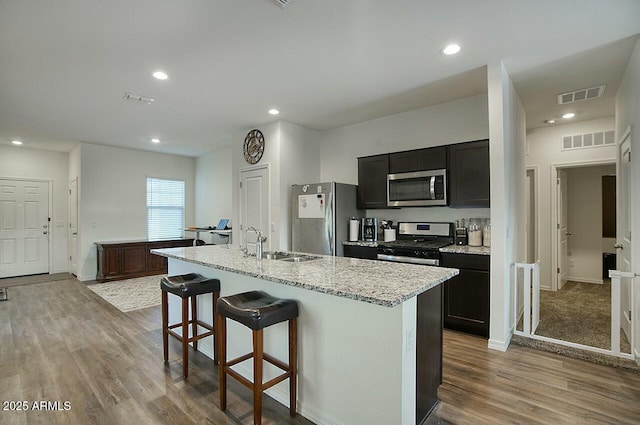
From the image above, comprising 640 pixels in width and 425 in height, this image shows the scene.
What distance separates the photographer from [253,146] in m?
5.18

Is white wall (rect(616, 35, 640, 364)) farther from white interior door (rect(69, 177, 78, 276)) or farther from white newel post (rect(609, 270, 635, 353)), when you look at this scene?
white interior door (rect(69, 177, 78, 276))

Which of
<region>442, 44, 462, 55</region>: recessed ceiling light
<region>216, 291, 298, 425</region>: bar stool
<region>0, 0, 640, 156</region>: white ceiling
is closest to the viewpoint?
<region>216, 291, 298, 425</region>: bar stool

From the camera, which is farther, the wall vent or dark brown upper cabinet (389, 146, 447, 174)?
the wall vent

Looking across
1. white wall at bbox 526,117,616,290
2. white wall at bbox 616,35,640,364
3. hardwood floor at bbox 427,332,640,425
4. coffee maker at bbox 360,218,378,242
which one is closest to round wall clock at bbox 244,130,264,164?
coffee maker at bbox 360,218,378,242

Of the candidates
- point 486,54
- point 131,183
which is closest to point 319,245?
point 486,54

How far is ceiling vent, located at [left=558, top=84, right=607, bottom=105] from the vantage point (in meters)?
3.55

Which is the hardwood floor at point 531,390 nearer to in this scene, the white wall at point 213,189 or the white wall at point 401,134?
the white wall at point 401,134

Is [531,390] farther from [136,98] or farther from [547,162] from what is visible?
[136,98]

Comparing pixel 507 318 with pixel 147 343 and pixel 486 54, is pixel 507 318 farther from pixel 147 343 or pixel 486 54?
pixel 147 343

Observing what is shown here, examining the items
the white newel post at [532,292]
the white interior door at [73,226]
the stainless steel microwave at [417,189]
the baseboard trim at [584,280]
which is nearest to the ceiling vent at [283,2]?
the stainless steel microwave at [417,189]

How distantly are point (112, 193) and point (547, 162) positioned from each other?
806cm

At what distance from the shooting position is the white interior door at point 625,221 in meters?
2.97

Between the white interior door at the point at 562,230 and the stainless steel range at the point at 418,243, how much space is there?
2527 millimetres

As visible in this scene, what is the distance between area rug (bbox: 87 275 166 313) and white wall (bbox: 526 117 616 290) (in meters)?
6.09
